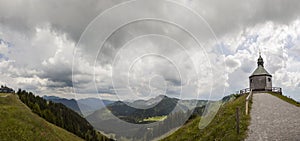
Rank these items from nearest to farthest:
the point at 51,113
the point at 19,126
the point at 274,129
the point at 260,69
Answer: the point at 274,129 → the point at 19,126 → the point at 260,69 → the point at 51,113

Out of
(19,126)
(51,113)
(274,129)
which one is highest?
(274,129)

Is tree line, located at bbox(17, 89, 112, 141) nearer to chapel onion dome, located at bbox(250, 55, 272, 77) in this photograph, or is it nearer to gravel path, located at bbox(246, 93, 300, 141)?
chapel onion dome, located at bbox(250, 55, 272, 77)

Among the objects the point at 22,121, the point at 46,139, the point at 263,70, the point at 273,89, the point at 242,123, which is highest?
A: the point at 263,70

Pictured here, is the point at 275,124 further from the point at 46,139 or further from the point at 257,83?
the point at 46,139

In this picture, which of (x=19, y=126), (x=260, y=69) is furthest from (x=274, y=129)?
(x=260, y=69)

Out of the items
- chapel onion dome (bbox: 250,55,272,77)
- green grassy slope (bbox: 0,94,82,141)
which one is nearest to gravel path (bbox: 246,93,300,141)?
chapel onion dome (bbox: 250,55,272,77)

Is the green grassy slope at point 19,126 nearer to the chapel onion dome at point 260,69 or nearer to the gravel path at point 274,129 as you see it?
the gravel path at point 274,129

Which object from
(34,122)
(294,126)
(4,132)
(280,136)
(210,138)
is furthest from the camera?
(34,122)

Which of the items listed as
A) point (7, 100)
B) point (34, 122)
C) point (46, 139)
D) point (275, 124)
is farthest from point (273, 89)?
point (7, 100)

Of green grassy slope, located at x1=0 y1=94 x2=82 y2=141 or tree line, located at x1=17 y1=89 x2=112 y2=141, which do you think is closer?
green grassy slope, located at x1=0 y1=94 x2=82 y2=141

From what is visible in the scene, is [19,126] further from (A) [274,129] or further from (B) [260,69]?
(B) [260,69]

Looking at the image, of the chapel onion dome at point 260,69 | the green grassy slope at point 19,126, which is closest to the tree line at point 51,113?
the green grassy slope at point 19,126
